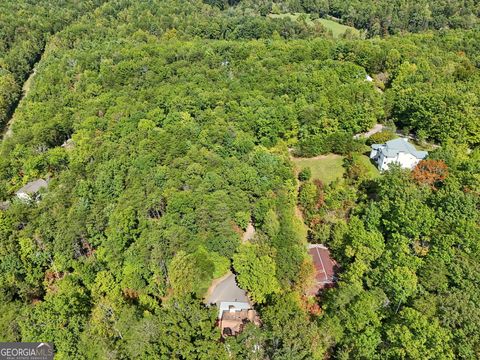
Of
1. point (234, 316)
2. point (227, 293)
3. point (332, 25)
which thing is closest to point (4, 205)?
point (227, 293)

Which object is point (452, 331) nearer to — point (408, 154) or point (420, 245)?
point (420, 245)

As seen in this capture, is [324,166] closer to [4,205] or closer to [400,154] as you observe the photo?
[400,154]

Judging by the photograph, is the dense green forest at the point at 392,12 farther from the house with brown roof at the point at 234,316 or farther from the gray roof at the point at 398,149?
the house with brown roof at the point at 234,316

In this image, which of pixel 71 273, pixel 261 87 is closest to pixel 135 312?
pixel 71 273

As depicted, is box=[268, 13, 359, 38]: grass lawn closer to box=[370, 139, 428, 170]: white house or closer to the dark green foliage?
box=[370, 139, 428, 170]: white house

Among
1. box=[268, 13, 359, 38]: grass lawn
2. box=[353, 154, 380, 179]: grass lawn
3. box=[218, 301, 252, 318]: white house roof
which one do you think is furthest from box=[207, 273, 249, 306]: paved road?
box=[268, 13, 359, 38]: grass lawn
